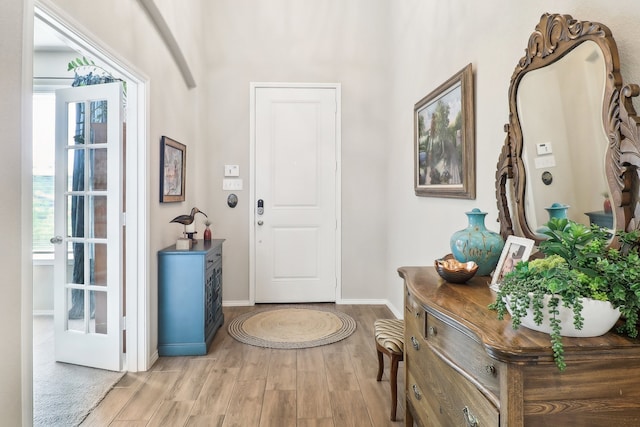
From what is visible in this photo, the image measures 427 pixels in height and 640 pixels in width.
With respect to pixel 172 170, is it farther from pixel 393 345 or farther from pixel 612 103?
pixel 612 103

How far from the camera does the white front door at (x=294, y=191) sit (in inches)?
161

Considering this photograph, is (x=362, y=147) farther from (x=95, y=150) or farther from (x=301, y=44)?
(x=95, y=150)

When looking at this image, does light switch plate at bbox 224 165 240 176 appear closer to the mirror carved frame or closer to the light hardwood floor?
the light hardwood floor

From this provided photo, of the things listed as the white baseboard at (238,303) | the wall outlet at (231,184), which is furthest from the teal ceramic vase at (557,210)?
the white baseboard at (238,303)

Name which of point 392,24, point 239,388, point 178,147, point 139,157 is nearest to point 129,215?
point 139,157

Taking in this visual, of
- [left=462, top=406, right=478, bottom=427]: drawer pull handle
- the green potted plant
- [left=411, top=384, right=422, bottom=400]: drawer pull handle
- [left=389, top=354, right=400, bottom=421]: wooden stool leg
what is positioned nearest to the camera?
the green potted plant

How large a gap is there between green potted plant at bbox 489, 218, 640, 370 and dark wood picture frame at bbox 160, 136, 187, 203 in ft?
8.46

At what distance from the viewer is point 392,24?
3879 mm

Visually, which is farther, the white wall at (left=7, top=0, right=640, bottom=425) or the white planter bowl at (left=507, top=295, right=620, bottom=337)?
the white wall at (left=7, top=0, right=640, bottom=425)

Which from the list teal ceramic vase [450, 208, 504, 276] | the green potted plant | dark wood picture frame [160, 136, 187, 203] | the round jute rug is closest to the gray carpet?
the round jute rug

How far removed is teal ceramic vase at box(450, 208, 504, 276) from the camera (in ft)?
5.04

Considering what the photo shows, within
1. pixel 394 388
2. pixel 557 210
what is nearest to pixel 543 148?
pixel 557 210

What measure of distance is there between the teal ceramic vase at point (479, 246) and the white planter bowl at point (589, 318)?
0.61 m

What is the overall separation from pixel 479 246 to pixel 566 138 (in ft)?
1.68
